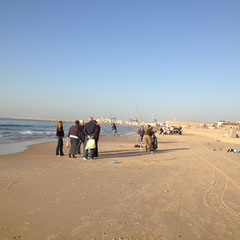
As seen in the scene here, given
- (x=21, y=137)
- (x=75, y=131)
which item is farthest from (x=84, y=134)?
→ (x=21, y=137)

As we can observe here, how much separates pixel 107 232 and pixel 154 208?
1288 millimetres

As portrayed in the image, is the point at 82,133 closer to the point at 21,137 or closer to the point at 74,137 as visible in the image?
the point at 74,137

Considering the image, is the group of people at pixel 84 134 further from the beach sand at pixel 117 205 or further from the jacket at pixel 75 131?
the beach sand at pixel 117 205

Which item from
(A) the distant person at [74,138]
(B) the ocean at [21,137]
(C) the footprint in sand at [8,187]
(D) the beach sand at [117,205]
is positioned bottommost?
(B) the ocean at [21,137]

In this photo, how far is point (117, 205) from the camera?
176 inches

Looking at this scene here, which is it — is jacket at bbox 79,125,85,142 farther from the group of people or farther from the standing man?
the standing man

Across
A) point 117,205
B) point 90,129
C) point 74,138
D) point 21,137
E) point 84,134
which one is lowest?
point 21,137

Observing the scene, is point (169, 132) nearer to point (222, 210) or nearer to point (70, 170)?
point (70, 170)

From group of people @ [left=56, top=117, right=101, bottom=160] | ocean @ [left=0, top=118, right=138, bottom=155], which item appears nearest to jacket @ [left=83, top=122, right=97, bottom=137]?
group of people @ [left=56, top=117, right=101, bottom=160]

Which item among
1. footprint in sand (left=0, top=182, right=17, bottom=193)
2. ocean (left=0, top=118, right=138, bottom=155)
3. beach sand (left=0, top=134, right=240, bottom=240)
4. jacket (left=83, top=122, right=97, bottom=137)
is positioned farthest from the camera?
ocean (left=0, top=118, right=138, bottom=155)

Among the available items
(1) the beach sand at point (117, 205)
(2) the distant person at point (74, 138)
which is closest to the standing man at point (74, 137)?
(2) the distant person at point (74, 138)

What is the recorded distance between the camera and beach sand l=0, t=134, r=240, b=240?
3395 millimetres

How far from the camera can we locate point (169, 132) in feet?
129

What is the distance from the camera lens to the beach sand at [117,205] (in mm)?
3395
